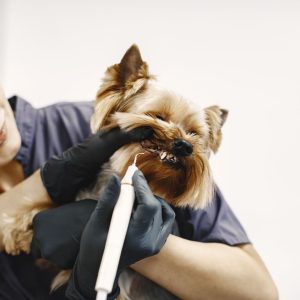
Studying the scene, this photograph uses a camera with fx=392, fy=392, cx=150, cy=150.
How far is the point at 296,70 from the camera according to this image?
1433 mm

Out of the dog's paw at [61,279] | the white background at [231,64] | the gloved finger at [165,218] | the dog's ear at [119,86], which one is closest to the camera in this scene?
the gloved finger at [165,218]

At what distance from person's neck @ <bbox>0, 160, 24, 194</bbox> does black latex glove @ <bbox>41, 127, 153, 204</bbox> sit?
0.65 ft

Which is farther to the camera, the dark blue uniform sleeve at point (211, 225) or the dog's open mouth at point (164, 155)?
the dark blue uniform sleeve at point (211, 225)

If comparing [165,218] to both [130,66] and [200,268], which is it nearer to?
[200,268]

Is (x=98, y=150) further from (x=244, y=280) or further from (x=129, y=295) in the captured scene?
(x=244, y=280)

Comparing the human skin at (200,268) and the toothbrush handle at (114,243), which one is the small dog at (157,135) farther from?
the toothbrush handle at (114,243)

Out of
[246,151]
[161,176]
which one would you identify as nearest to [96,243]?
[161,176]

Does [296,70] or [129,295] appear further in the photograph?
[296,70]

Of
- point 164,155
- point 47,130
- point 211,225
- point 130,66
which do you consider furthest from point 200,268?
point 47,130

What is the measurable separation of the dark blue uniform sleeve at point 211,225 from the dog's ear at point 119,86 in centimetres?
36

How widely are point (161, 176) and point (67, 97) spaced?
0.91 m

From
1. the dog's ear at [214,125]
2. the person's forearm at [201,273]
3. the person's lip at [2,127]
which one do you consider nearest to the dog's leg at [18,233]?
the person's lip at [2,127]

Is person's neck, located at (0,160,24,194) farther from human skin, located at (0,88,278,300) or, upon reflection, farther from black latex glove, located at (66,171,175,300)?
black latex glove, located at (66,171,175,300)

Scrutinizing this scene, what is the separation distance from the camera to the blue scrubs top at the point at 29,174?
1123mm
